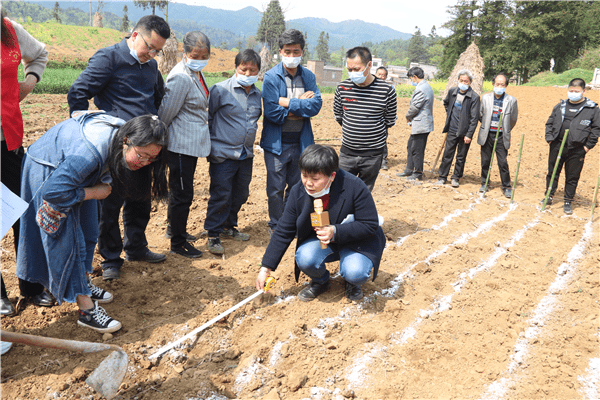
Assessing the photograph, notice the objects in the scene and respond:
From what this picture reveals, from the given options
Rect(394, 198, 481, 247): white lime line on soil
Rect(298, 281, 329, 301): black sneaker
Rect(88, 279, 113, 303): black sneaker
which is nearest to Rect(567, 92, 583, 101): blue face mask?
Rect(394, 198, 481, 247): white lime line on soil

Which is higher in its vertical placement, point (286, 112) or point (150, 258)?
point (286, 112)

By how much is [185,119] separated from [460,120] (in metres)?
4.60

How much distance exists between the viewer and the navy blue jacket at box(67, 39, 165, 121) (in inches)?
122

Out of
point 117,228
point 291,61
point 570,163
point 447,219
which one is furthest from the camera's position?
point 570,163

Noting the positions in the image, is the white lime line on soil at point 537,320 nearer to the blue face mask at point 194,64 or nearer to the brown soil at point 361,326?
the brown soil at point 361,326

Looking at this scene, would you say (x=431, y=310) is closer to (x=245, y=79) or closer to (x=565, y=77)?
(x=245, y=79)

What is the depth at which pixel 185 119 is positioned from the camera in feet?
12.1

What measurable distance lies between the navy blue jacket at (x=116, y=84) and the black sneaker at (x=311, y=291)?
6.43ft

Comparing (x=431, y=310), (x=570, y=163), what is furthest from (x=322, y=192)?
(x=570, y=163)

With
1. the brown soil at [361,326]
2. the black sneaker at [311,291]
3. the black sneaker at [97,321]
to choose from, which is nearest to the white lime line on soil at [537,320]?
the brown soil at [361,326]

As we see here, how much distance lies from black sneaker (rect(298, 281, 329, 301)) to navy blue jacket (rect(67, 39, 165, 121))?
77.1 inches

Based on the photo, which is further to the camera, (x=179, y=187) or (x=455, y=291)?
(x=179, y=187)

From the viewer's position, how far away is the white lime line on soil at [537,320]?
8.35 feet

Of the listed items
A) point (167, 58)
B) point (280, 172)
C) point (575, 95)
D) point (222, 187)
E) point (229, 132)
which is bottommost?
point (222, 187)
